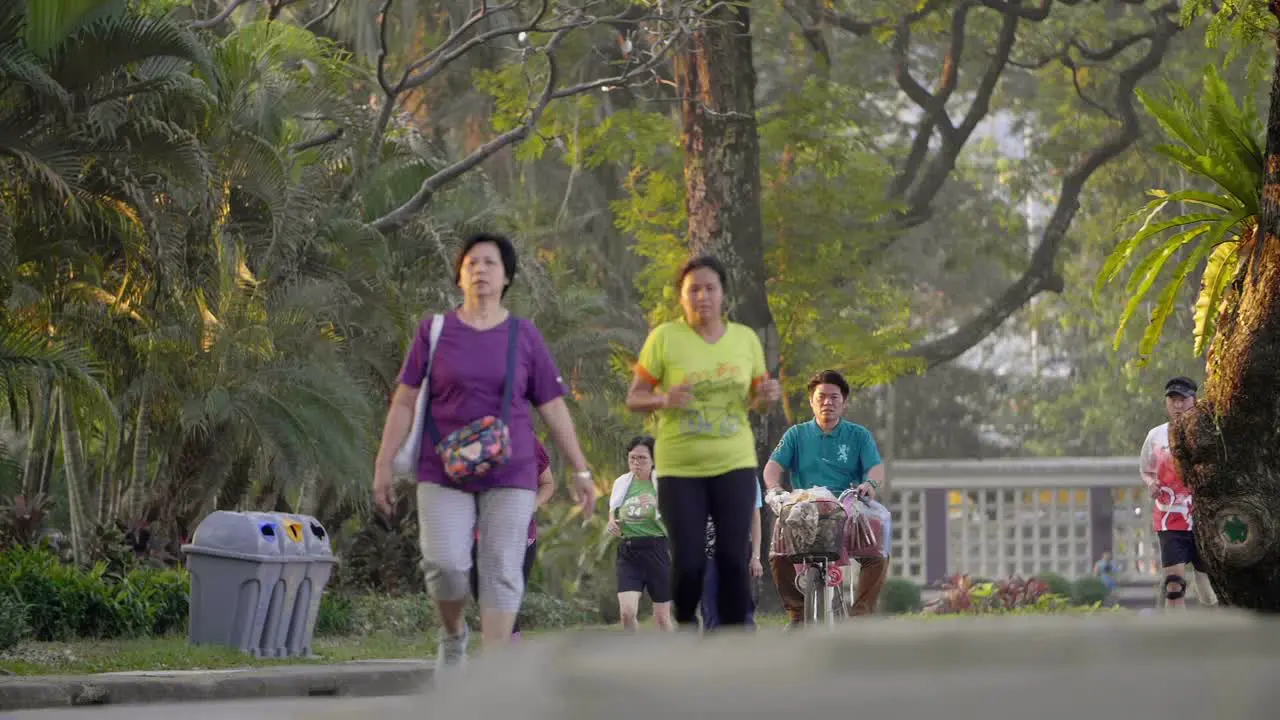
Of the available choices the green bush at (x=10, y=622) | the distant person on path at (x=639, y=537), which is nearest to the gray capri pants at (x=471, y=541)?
the green bush at (x=10, y=622)

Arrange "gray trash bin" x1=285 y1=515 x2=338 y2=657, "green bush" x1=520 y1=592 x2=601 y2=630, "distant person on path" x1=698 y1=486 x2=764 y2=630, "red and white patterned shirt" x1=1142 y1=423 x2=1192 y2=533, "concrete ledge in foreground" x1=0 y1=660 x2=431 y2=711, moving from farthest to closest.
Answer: "green bush" x1=520 y1=592 x2=601 y2=630 < "gray trash bin" x1=285 y1=515 x2=338 y2=657 < "red and white patterned shirt" x1=1142 y1=423 x2=1192 y2=533 < "concrete ledge in foreground" x1=0 y1=660 x2=431 y2=711 < "distant person on path" x1=698 y1=486 x2=764 y2=630

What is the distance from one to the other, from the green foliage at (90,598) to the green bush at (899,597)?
Answer: 528 inches

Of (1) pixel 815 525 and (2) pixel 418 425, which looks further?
(1) pixel 815 525

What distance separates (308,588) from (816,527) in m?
5.00

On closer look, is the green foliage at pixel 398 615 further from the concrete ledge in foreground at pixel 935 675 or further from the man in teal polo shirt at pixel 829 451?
the concrete ledge in foreground at pixel 935 675

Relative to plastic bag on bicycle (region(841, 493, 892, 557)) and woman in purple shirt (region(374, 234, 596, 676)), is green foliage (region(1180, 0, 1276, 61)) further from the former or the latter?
woman in purple shirt (region(374, 234, 596, 676))

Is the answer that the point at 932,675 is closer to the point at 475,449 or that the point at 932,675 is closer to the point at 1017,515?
the point at 475,449

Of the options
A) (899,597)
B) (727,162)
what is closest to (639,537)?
(727,162)

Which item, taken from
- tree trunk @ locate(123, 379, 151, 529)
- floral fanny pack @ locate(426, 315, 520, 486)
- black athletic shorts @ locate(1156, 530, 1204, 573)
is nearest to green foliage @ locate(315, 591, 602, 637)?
tree trunk @ locate(123, 379, 151, 529)

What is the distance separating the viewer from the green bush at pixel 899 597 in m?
29.5

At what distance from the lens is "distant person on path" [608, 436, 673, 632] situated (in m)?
14.9

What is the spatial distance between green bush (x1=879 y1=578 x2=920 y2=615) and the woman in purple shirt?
21.4 metres

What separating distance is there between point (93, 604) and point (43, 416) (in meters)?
5.34

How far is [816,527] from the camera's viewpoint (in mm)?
12992
